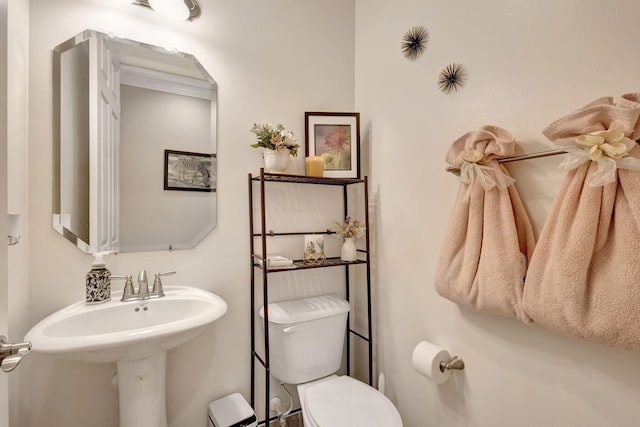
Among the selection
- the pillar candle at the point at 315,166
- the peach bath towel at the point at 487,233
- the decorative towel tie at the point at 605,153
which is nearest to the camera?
the decorative towel tie at the point at 605,153

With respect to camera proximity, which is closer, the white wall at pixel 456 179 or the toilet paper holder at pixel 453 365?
the white wall at pixel 456 179

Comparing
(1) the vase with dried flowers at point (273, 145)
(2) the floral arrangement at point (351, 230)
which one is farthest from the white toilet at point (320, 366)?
(1) the vase with dried flowers at point (273, 145)

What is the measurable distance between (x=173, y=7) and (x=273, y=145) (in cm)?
74

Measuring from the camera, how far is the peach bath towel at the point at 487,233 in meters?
0.98

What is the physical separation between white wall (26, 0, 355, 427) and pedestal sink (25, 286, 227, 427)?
0.15m

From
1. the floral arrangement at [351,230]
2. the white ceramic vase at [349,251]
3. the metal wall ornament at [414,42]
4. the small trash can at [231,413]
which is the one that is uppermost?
the metal wall ornament at [414,42]

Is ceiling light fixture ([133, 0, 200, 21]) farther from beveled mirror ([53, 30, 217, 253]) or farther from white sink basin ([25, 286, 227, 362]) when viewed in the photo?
white sink basin ([25, 286, 227, 362])

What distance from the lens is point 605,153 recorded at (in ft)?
2.51

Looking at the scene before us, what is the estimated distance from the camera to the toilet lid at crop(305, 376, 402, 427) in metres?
1.12

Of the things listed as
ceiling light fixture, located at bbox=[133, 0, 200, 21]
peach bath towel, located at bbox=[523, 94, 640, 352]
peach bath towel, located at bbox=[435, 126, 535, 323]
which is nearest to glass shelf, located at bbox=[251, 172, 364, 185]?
peach bath towel, located at bbox=[435, 126, 535, 323]

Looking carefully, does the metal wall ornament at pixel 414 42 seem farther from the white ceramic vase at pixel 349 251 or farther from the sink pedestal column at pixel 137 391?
the sink pedestal column at pixel 137 391

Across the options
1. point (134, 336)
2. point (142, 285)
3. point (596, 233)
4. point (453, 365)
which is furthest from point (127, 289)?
point (596, 233)

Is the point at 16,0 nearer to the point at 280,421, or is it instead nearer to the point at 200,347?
the point at 200,347

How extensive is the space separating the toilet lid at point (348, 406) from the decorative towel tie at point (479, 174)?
3.06ft
